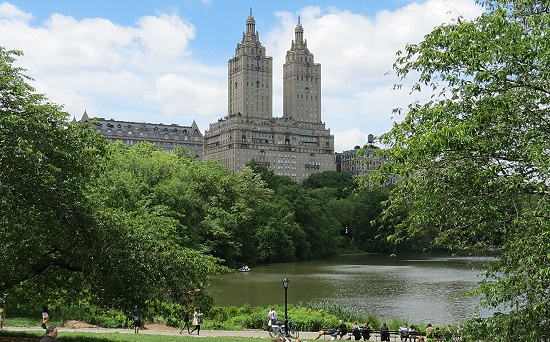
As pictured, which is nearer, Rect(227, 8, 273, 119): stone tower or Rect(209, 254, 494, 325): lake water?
Rect(209, 254, 494, 325): lake water

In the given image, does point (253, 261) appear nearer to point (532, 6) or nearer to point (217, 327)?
point (217, 327)

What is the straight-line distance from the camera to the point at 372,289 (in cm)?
4703

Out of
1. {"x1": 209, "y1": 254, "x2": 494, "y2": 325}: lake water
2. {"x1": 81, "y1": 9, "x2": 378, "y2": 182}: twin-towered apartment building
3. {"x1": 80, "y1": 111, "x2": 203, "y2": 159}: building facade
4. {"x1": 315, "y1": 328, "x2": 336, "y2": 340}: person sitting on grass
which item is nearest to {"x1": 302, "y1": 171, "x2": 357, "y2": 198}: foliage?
{"x1": 81, "y1": 9, "x2": 378, "y2": 182}: twin-towered apartment building

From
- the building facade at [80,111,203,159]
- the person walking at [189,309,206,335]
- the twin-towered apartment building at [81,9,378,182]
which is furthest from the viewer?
the twin-towered apartment building at [81,9,378,182]

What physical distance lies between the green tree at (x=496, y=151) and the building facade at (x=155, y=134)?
16534cm

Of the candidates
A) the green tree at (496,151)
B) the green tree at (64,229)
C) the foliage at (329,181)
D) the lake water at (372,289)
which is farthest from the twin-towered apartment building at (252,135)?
the green tree at (496,151)

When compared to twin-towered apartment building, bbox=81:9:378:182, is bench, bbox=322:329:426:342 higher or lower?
lower

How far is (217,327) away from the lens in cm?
2759

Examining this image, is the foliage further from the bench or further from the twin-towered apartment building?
the bench

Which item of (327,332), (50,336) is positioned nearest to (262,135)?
(327,332)

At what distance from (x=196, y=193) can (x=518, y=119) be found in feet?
162

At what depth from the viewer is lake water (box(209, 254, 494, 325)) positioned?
36.1 metres

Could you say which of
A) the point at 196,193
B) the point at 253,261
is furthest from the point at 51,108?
the point at 253,261

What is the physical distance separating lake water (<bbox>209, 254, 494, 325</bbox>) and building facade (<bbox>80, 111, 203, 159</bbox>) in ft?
392
